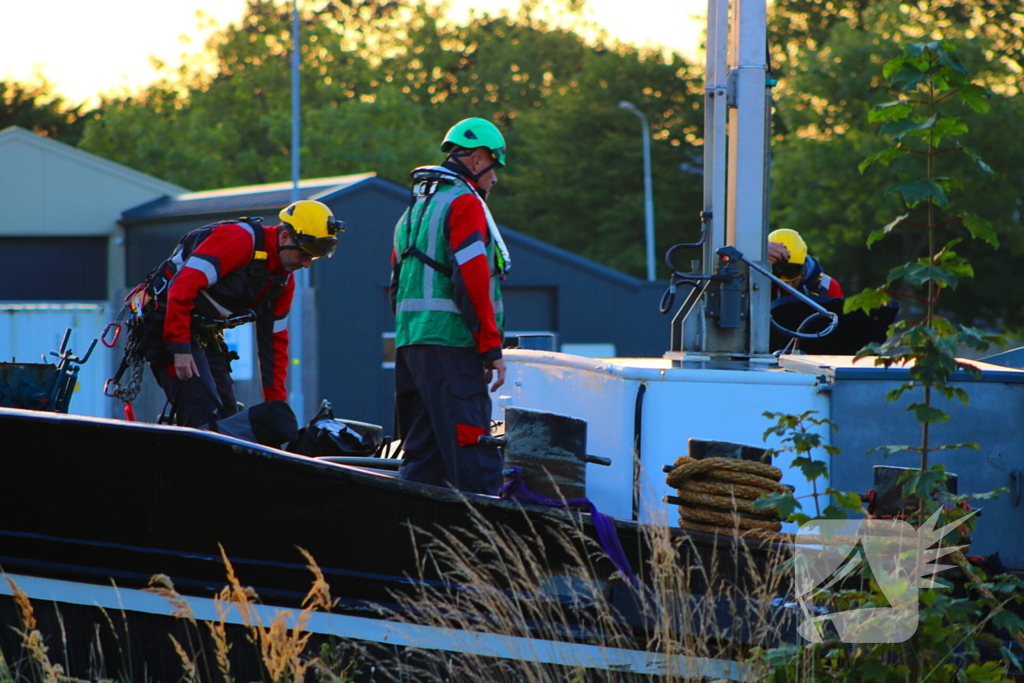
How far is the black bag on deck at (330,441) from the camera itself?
5578 millimetres

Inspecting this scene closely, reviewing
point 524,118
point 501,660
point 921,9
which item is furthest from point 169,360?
point 524,118

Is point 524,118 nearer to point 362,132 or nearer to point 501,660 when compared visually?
point 362,132

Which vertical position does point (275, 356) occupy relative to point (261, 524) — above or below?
above

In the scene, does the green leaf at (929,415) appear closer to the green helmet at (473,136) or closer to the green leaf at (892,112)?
the green leaf at (892,112)

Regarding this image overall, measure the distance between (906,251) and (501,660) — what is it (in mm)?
31865

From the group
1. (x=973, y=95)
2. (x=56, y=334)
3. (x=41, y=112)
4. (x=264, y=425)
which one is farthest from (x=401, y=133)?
(x=973, y=95)

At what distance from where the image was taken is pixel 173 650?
4.07m

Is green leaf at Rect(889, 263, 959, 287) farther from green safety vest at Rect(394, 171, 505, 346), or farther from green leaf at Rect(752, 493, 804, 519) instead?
green safety vest at Rect(394, 171, 505, 346)

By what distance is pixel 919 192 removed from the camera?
10.3 feet

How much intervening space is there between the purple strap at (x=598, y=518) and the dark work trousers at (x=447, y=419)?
0.43 m

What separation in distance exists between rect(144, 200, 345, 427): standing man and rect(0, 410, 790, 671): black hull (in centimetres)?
173

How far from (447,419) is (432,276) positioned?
0.57 m

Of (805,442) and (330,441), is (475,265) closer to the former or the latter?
(330,441)

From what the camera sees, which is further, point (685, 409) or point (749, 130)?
point (749, 130)
